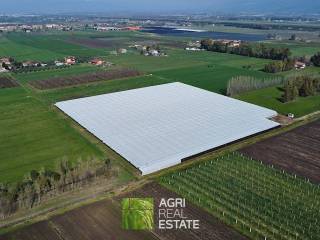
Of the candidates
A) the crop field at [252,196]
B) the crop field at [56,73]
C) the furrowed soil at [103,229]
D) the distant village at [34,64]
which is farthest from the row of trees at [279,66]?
the furrowed soil at [103,229]

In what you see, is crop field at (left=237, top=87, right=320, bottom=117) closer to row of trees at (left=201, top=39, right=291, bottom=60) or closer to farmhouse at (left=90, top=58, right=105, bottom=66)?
row of trees at (left=201, top=39, right=291, bottom=60)

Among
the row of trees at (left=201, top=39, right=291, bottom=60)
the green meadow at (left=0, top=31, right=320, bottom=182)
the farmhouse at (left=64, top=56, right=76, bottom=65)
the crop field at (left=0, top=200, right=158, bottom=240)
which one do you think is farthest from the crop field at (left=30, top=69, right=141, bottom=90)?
the crop field at (left=0, top=200, right=158, bottom=240)

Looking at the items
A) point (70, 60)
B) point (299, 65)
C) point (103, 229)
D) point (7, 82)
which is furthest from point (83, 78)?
point (103, 229)

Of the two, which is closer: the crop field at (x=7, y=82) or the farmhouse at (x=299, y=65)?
the crop field at (x=7, y=82)

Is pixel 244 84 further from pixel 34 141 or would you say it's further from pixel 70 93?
pixel 34 141

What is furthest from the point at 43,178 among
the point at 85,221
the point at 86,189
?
the point at 85,221

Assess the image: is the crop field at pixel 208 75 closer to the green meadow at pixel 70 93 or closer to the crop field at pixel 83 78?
the green meadow at pixel 70 93
